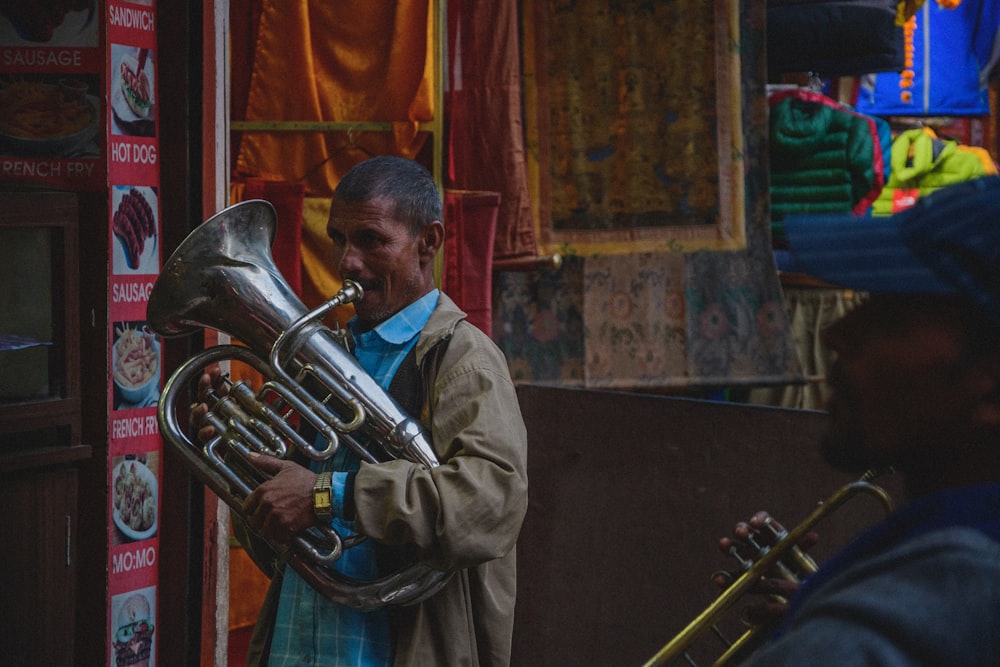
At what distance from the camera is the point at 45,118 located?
3.52 metres

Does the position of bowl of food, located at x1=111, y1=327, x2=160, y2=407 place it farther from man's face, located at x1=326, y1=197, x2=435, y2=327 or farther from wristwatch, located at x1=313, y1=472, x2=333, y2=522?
wristwatch, located at x1=313, y1=472, x2=333, y2=522

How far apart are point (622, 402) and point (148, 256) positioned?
5.76 feet

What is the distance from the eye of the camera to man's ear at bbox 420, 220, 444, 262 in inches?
99.2

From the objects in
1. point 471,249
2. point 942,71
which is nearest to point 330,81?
point 471,249

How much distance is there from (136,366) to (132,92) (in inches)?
34.7

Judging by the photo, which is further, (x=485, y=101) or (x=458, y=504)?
(x=485, y=101)

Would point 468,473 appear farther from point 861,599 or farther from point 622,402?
point 622,402

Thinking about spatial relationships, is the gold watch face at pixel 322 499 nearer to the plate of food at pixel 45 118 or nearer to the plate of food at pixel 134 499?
the plate of food at pixel 134 499

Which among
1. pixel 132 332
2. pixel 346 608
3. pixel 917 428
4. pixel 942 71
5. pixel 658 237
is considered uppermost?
pixel 942 71

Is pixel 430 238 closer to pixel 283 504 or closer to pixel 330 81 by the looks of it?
pixel 283 504

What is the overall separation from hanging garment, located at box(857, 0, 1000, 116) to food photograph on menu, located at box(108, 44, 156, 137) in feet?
18.2

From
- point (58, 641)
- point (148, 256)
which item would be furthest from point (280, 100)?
point (58, 641)

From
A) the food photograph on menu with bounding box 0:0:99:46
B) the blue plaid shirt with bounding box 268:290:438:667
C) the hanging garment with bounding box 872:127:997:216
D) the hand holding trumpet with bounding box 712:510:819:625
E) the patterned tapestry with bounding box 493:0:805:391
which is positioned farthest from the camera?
the hanging garment with bounding box 872:127:997:216

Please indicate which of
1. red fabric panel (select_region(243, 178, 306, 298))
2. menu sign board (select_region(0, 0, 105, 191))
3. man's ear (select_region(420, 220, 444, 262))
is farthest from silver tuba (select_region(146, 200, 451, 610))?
red fabric panel (select_region(243, 178, 306, 298))
